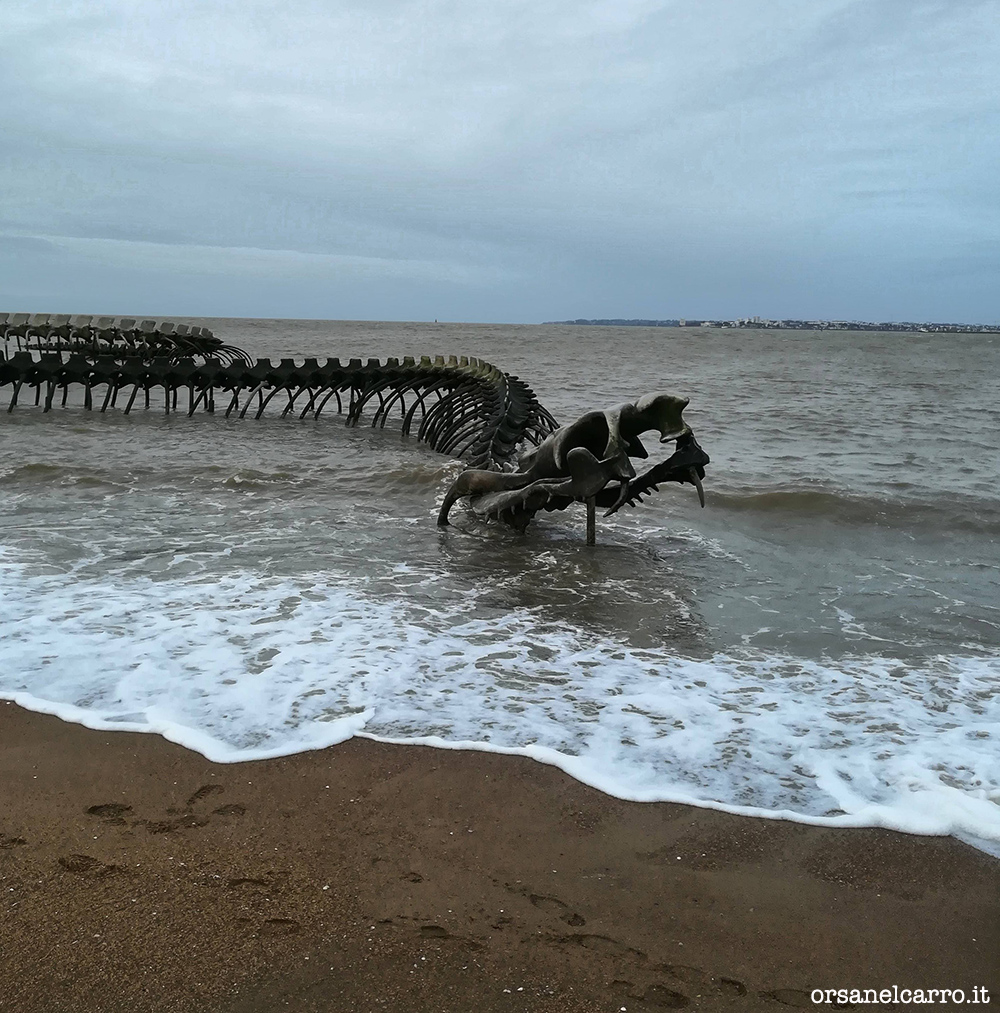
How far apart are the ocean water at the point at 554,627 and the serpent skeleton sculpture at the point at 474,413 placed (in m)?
0.61

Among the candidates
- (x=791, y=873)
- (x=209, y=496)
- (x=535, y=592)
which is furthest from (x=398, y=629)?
(x=209, y=496)

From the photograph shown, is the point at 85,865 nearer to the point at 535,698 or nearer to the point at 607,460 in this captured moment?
the point at 535,698

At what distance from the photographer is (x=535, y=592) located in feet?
22.3

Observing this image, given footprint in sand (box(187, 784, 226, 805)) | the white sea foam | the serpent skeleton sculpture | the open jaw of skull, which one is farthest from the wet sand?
the serpent skeleton sculpture

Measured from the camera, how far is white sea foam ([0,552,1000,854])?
150 inches

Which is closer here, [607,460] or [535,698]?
[535,698]

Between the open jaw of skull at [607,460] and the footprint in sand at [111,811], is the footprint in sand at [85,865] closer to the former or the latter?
the footprint in sand at [111,811]

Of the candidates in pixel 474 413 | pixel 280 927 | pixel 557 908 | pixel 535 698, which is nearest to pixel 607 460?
pixel 535 698

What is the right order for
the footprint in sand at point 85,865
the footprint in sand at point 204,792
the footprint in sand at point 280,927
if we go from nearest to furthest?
the footprint in sand at point 280,927 → the footprint in sand at point 85,865 → the footprint in sand at point 204,792

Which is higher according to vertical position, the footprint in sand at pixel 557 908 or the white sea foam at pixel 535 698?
the white sea foam at pixel 535 698

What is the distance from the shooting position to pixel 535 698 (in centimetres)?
469

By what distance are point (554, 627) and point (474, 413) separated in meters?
7.16

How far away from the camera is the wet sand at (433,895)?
258cm

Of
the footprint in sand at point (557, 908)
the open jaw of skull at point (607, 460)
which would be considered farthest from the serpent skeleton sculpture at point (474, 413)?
the footprint in sand at point (557, 908)
